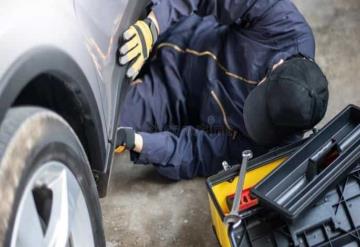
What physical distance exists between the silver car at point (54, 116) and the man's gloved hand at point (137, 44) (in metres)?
0.11

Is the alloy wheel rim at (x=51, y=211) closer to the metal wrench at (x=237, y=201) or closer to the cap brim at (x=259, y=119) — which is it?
the metal wrench at (x=237, y=201)

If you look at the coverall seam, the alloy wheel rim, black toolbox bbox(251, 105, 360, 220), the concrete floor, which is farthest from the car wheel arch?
the coverall seam

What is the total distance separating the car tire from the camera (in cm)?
90

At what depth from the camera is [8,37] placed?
2.95ft

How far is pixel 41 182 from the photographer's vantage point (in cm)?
101

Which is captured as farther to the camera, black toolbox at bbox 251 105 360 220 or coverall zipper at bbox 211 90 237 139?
coverall zipper at bbox 211 90 237 139

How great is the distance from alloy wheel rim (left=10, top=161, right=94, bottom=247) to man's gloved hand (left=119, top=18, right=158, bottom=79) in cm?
50

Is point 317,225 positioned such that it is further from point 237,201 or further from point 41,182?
point 41,182

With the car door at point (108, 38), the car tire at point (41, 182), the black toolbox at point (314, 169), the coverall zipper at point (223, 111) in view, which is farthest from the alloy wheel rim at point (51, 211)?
the coverall zipper at point (223, 111)

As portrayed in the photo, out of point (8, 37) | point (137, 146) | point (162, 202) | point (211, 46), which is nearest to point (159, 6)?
point (211, 46)

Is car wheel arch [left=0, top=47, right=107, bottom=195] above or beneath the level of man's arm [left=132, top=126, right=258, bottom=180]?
above

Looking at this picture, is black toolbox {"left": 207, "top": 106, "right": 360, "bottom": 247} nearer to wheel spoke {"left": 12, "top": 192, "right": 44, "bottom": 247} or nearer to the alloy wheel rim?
the alloy wheel rim

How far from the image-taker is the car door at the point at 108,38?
1252 millimetres

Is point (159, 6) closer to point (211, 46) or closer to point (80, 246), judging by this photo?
point (211, 46)
